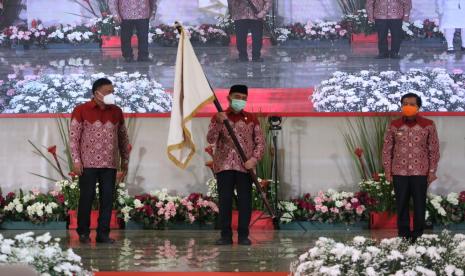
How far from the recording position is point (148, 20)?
9711mm

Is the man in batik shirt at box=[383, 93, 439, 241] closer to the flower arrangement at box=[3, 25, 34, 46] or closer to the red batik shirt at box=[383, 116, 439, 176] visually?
the red batik shirt at box=[383, 116, 439, 176]

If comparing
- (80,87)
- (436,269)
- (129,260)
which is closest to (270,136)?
(80,87)

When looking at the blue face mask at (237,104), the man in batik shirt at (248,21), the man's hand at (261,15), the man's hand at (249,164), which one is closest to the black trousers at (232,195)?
the man's hand at (249,164)

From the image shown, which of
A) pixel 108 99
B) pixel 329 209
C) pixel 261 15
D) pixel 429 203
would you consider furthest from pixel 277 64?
pixel 108 99

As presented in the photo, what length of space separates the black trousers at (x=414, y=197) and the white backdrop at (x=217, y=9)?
2.26 m

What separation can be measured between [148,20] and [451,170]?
3157 millimetres

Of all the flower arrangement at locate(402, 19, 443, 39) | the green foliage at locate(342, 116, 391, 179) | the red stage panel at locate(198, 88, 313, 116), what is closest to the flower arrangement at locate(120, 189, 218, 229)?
the red stage panel at locate(198, 88, 313, 116)

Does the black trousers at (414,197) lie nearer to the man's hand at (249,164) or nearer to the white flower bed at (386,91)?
the man's hand at (249,164)

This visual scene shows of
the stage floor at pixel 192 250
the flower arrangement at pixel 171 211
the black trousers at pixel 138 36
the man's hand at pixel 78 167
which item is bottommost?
the stage floor at pixel 192 250

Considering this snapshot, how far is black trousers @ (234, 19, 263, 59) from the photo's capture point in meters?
9.67

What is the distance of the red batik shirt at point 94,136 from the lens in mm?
7695

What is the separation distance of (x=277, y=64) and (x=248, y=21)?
49 centimetres

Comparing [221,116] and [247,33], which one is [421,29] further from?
[221,116]

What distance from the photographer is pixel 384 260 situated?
4406mm
